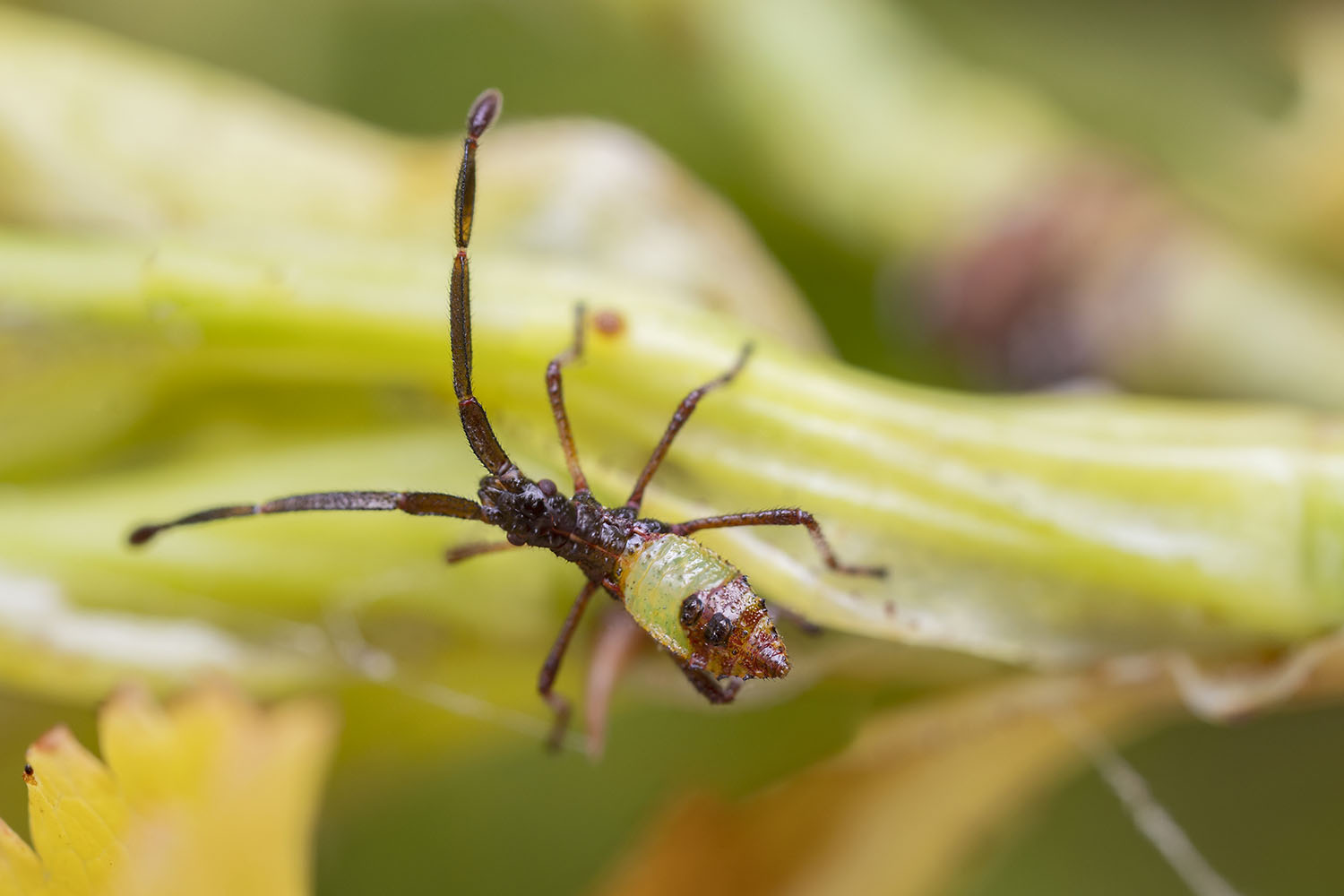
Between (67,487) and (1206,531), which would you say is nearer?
(1206,531)

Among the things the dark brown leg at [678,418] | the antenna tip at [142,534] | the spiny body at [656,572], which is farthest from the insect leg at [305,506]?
the dark brown leg at [678,418]

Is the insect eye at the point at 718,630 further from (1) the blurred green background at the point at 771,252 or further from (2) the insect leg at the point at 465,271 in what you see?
(2) the insect leg at the point at 465,271

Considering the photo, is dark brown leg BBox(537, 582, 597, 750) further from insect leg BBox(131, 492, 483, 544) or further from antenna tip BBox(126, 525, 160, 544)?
antenna tip BBox(126, 525, 160, 544)

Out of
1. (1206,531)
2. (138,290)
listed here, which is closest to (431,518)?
(138,290)

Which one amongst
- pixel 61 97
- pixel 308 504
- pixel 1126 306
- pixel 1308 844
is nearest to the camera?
pixel 308 504

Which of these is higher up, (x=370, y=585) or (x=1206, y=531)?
(x=1206, y=531)

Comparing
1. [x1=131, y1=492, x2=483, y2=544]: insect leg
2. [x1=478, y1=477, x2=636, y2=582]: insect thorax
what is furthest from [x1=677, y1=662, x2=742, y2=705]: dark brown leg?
[x1=131, y1=492, x2=483, y2=544]: insect leg

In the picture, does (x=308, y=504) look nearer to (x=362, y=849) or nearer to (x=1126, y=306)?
(x=362, y=849)
